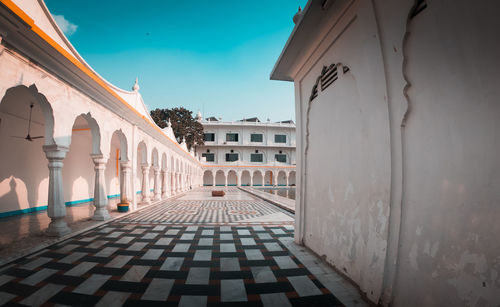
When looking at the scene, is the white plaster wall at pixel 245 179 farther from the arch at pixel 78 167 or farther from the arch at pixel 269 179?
the arch at pixel 78 167

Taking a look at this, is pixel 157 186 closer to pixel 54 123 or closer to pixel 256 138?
pixel 54 123

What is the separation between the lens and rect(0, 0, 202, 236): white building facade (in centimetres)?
373

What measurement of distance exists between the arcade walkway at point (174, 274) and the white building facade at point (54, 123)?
177 centimetres

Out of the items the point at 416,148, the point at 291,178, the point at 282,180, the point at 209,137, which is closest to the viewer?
the point at 416,148

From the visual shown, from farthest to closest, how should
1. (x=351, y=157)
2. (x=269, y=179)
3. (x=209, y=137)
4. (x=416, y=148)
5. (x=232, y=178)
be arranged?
(x=209, y=137)
(x=232, y=178)
(x=269, y=179)
(x=351, y=157)
(x=416, y=148)

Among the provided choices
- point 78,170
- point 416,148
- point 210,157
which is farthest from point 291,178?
point 416,148

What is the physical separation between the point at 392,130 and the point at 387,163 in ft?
1.08

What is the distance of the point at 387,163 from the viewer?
2090 mm

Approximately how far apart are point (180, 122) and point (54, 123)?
905 inches

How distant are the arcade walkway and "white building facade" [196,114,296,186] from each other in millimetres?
31068

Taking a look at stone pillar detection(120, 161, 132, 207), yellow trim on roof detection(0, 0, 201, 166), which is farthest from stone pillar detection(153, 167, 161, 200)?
yellow trim on roof detection(0, 0, 201, 166)

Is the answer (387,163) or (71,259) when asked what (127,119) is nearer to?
(71,259)

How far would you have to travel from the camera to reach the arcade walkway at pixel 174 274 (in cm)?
243

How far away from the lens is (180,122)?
1055 inches
